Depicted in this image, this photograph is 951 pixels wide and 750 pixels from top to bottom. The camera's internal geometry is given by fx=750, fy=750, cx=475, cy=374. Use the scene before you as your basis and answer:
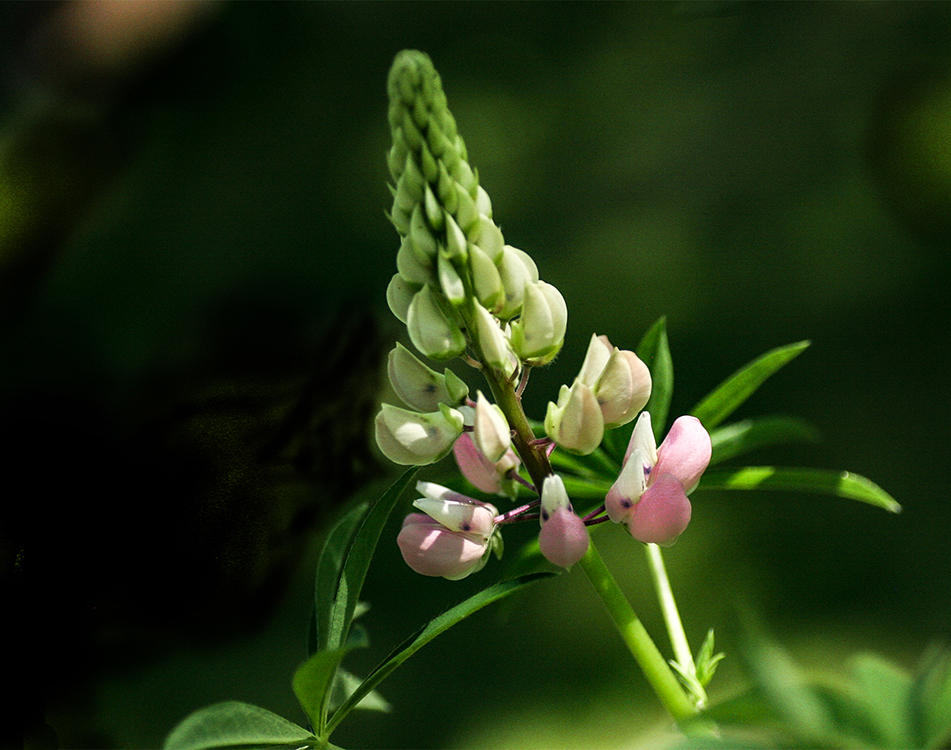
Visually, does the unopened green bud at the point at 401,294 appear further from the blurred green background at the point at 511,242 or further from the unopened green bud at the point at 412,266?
the blurred green background at the point at 511,242

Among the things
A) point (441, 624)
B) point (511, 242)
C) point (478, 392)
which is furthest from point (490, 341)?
point (511, 242)

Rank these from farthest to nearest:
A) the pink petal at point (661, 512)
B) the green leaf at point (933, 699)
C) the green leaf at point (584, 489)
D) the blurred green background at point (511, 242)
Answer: the blurred green background at point (511, 242)
the green leaf at point (584, 489)
the pink petal at point (661, 512)
the green leaf at point (933, 699)

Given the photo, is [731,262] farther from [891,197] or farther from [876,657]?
[876,657]

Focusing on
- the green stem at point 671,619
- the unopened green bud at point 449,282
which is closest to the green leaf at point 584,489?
the green stem at point 671,619

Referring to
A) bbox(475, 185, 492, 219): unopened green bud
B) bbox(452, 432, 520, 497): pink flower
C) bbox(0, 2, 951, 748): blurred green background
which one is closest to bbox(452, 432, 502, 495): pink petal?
bbox(452, 432, 520, 497): pink flower

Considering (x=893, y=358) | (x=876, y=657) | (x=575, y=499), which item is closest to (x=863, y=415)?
(x=893, y=358)

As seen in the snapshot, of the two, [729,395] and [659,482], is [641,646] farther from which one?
[729,395]
